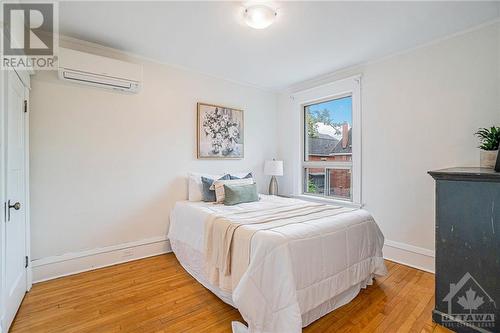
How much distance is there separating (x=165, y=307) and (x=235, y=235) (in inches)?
34.1

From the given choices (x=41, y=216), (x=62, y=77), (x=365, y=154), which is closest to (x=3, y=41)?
(x=62, y=77)

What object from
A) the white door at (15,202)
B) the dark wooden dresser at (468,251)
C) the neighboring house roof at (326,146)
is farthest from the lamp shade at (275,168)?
the white door at (15,202)

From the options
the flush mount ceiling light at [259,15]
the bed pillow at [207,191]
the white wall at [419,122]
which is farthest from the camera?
the bed pillow at [207,191]

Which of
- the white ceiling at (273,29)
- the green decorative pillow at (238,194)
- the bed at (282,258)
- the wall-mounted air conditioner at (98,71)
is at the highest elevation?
the white ceiling at (273,29)

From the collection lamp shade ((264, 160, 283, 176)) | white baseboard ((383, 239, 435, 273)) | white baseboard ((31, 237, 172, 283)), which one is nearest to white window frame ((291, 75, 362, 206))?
lamp shade ((264, 160, 283, 176))

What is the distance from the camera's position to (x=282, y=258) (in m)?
1.63

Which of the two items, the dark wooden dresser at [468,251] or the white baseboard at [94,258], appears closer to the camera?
the dark wooden dresser at [468,251]

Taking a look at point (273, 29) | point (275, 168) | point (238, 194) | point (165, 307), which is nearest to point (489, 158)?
point (273, 29)

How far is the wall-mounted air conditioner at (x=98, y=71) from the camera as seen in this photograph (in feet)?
8.05

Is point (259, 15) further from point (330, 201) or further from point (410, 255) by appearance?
point (410, 255)

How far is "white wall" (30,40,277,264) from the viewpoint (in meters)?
2.49

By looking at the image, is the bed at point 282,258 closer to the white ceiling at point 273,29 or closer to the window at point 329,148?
the window at point 329,148

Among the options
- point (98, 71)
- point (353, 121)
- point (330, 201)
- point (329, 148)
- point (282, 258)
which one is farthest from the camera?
point (329, 148)

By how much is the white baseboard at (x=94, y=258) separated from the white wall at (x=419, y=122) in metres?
2.92
